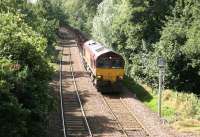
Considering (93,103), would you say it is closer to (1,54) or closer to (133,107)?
(133,107)

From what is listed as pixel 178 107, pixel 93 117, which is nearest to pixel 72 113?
pixel 93 117

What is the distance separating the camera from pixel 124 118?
26531mm

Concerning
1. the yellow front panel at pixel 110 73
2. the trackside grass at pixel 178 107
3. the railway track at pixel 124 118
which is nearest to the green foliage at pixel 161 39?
the trackside grass at pixel 178 107

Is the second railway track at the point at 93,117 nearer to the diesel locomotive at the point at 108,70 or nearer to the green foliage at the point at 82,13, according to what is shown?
the diesel locomotive at the point at 108,70

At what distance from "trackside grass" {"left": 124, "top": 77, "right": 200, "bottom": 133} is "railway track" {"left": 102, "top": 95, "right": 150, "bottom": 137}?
5.40ft

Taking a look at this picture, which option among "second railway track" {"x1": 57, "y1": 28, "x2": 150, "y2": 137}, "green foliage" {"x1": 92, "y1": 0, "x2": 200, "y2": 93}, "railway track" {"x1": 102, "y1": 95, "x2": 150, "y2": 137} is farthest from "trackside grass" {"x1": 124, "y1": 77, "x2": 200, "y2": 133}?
"green foliage" {"x1": 92, "y1": 0, "x2": 200, "y2": 93}

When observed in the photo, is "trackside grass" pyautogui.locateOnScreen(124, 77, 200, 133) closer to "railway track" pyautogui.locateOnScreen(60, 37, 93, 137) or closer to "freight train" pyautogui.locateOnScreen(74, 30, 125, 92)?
"freight train" pyautogui.locateOnScreen(74, 30, 125, 92)

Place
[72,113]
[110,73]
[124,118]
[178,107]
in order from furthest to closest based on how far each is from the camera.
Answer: [110,73] < [178,107] < [72,113] < [124,118]

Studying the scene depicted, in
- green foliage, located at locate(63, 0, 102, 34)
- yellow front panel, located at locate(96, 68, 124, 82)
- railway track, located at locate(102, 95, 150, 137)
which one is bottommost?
railway track, located at locate(102, 95, 150, 137)

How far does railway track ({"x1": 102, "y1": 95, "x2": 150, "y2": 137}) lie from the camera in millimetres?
23469

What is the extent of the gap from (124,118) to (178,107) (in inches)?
141

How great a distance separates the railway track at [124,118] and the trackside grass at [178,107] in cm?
165

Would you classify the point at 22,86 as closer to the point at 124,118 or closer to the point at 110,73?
the point at 124,118

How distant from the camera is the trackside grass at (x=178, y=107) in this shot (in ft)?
80.3
